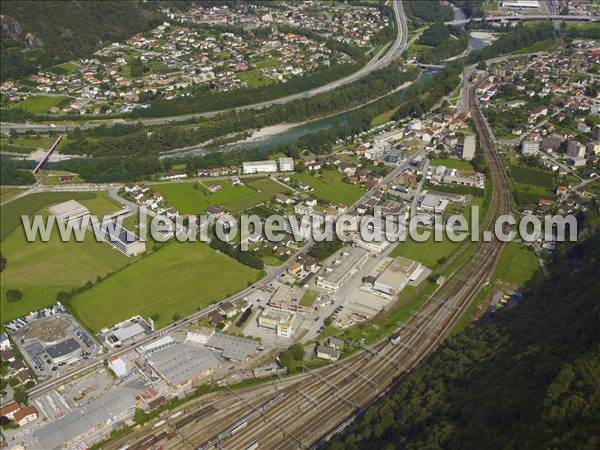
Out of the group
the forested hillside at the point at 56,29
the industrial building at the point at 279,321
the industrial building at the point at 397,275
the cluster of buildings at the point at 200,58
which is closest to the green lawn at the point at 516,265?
the industrial building at the point at 397,275

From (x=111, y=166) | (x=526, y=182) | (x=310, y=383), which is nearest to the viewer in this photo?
(x=310, y=383)

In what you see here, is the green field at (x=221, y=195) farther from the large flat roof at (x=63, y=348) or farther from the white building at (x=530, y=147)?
the white building at (x=530, y=147)

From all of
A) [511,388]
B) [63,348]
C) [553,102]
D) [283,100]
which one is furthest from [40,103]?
[511,388]

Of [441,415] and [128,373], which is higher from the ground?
[441,415]

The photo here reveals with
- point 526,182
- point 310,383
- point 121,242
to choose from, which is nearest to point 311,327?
point 310,383

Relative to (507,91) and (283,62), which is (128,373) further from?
(283,62)

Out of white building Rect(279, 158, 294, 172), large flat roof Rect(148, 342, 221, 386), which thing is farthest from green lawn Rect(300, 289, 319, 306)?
white building Rect(279, 158, 294, 172)

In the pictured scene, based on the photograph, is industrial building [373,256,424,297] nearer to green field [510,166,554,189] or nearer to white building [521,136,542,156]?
green field [510,166,554,189]
